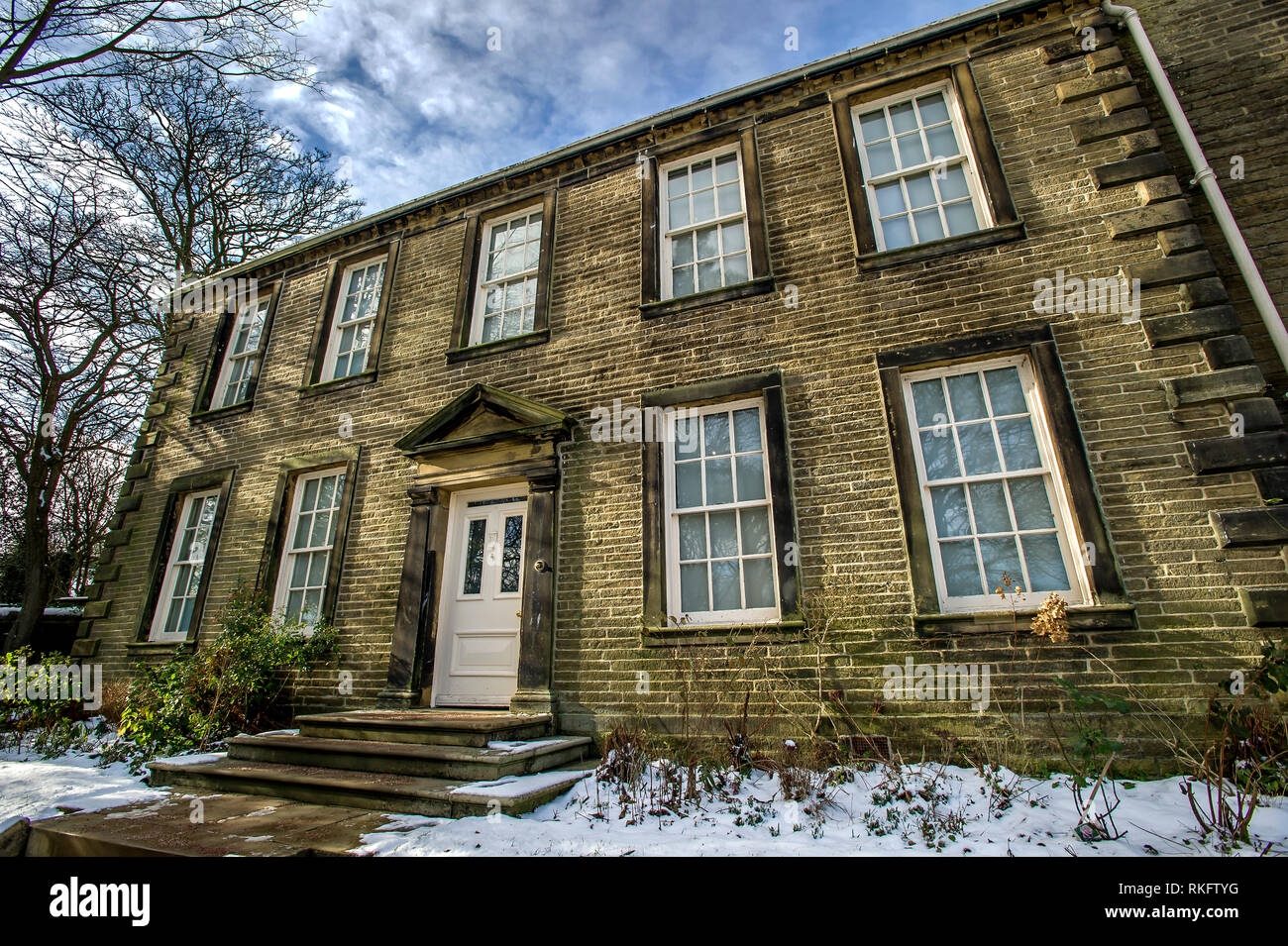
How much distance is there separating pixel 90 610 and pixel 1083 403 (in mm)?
13091

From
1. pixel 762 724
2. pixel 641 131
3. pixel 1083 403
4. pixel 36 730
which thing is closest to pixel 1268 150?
pixel 1083 403

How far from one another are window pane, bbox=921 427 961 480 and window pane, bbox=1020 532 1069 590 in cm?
80

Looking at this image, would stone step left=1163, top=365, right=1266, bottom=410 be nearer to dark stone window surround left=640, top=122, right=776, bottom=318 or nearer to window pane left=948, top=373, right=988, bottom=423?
window pane left=948, top=373, right=988, bottom=423

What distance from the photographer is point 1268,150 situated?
5488 millimetres

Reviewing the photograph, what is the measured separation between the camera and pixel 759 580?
17.3 feet

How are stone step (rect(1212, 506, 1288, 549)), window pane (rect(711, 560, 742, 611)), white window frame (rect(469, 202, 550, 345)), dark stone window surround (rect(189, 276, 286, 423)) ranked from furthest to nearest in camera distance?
dark stone window surround (rect(189, 276, 286, 423)) < white window frame (rect(469, 202, 550, 345)) < window pane (rect(711, 560, 742, 611)) < stone step (rect(1212, 506, 1288, 549))

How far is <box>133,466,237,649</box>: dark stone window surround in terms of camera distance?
785 centimetres

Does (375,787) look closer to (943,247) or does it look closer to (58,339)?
(943,247)

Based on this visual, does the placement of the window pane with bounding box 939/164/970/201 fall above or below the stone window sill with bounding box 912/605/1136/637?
above

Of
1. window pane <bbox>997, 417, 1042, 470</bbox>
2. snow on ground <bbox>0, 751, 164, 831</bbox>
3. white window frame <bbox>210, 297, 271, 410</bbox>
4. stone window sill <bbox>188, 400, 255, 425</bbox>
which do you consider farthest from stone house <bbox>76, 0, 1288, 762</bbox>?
snow on ground <bbox>0, 751, 164, 831</bbox>

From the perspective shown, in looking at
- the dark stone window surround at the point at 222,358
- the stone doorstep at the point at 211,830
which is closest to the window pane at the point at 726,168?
the stone doorstep at the point at 211,830

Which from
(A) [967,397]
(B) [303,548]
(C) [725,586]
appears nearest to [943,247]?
(A) [967,397]

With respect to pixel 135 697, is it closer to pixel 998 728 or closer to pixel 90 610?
pixel 90 610

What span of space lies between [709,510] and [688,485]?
373 mm
